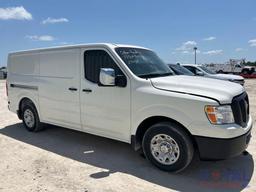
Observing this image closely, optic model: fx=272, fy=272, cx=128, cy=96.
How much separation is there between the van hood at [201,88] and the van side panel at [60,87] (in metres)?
1.83

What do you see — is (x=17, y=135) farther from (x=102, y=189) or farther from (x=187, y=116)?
(x=187, y=116)

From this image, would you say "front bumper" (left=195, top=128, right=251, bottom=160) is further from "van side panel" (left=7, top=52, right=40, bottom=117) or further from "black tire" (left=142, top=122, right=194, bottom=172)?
"van side panel" (left=7, top=52, right=40, bottom=117)

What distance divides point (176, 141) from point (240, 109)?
1076 millimetres

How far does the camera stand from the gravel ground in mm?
3947

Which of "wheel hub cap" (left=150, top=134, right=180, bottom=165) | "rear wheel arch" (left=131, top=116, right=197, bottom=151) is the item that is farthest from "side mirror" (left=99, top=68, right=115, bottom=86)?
"wheel hub cap" (left=150, top=134, right=180, bottom=165)

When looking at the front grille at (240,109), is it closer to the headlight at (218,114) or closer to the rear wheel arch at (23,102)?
the headlight at (218,114)

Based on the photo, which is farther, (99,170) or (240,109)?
(99,170)

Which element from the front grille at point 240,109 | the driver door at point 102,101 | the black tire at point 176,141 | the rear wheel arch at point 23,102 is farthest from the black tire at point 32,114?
the front grille at point 240,109

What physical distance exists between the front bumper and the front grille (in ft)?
0.79

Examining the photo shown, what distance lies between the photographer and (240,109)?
411 cm

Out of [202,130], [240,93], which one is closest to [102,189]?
[202,130]

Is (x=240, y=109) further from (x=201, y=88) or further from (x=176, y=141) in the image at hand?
(x=176, y=141)

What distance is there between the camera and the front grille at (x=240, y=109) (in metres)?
3.97

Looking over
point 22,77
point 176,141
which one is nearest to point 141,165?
point 176,141
